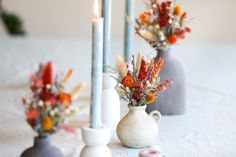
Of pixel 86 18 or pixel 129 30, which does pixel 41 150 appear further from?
pixel 86 18

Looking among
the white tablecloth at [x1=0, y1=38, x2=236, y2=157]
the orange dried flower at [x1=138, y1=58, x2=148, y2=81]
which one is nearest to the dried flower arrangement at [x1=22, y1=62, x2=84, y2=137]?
the white tablecloth at [x1=0, y1=38, x2=236, y2=157]

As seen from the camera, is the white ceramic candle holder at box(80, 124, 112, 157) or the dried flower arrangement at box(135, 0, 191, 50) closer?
the white ceramic candle holder at box(80, 124, 112, 157)

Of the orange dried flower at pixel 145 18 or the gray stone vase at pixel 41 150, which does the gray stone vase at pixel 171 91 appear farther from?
the gray stone vase at pixel 41 150

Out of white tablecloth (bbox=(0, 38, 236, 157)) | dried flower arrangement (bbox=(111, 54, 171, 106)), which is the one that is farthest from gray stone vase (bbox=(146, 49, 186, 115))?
dried flower arrangement (bbox=(111, 54, 171, 106))

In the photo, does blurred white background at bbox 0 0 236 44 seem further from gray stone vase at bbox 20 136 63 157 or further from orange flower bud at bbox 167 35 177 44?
gray stone vase at bbox 20 136 63 157

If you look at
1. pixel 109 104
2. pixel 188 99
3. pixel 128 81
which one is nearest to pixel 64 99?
pixel 128 81

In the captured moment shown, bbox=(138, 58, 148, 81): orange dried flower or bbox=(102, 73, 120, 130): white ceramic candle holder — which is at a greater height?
bbox=(138, 58, 148, 81): orange dried flower

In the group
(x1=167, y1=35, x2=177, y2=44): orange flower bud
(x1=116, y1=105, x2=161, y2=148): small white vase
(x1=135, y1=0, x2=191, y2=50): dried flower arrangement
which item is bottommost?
(x1=116, y1=105, x2=161, y2=148): small white vase

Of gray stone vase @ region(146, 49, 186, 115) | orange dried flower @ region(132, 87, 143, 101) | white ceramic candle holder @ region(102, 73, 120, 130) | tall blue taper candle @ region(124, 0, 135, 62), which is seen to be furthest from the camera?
tall blue taper candle @ region(124, 0, 135, 62)

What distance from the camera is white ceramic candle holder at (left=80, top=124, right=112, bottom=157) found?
982 millimetres

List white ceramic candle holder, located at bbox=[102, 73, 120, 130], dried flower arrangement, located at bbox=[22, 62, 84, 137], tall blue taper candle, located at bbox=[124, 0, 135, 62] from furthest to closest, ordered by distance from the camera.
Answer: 1. tall blue taper candle, located at bbox=[124, 0, 135, 62]
2. white ceramic candle holder, located at bbox=[102, 73, 120, 130]
3. dried flower arrangement, located at bbox=[22, 62, 84, 137]

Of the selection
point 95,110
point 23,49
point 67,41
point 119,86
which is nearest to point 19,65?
point 23,49

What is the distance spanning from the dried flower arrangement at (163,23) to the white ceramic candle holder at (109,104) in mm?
144

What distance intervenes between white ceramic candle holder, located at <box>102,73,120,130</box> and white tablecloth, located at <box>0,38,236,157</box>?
0.08 meters
